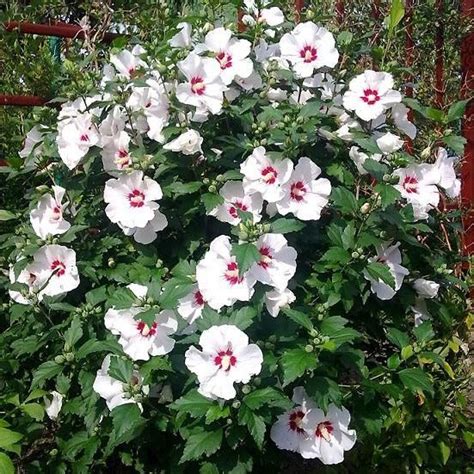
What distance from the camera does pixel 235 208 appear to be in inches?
74.2

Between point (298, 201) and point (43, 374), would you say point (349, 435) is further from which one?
point (43, 374)

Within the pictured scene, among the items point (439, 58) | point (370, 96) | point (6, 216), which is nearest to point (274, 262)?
point (370, 96)

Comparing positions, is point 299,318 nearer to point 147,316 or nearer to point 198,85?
point 147,316

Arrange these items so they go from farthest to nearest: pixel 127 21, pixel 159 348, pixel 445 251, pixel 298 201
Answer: pixel 127 21, pixel 445 251, pixel 298 201, pixel 159 348

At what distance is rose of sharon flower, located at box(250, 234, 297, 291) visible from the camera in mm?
1720

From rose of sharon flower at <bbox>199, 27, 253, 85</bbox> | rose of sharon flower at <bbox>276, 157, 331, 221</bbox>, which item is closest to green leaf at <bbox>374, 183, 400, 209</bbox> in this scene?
rose of sharon flower at <bbox>276, 157, 331, 221</bbox>

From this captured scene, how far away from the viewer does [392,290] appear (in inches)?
74.6

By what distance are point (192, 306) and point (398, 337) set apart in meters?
0.55

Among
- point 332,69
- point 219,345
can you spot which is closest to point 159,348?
point 219,345

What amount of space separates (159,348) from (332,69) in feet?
2.97

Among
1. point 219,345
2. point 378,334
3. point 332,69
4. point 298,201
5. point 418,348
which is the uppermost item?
point 332,69

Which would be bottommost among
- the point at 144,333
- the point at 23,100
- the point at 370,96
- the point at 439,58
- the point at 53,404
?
the point at 53,404

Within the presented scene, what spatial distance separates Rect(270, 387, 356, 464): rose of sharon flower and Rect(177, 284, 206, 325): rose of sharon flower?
0.98 feet

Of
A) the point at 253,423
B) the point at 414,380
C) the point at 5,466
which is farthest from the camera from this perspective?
the point at 414,380
